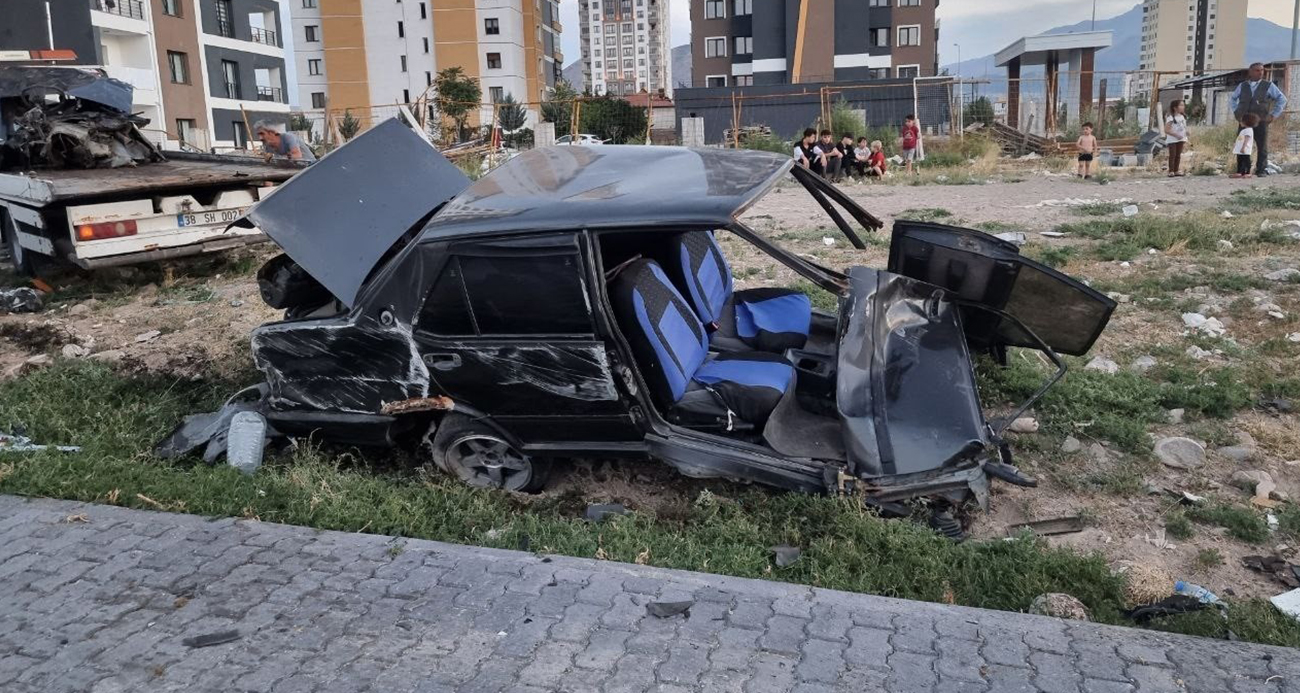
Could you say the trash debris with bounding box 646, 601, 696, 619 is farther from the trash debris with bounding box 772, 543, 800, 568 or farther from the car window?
the car window

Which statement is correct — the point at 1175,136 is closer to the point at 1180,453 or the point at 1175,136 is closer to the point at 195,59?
the point at 1180,453

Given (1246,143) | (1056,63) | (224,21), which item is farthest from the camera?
(224,21)

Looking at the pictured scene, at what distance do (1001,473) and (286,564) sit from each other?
294 cm

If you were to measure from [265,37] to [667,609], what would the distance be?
5430 cm

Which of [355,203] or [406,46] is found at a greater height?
[406,46]

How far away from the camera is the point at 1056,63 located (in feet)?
135

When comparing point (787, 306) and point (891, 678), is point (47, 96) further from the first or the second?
point (891, 678)

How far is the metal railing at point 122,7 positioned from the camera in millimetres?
37000

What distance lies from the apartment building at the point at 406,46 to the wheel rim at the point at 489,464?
7024 centimetres

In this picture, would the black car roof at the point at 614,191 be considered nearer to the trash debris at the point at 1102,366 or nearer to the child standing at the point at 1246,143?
the trash debris at the point at 1102,366

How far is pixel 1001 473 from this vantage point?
3924 mm

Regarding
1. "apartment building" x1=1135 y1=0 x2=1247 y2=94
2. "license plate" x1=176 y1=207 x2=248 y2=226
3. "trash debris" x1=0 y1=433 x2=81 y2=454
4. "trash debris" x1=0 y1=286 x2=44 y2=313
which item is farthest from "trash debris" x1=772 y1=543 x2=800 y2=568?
"apartment building" x1=1135 y1=0 x2=1247 y2=94

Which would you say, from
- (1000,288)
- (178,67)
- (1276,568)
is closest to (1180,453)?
(1276,568)

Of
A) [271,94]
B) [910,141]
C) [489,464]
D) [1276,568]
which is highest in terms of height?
[271,94]
